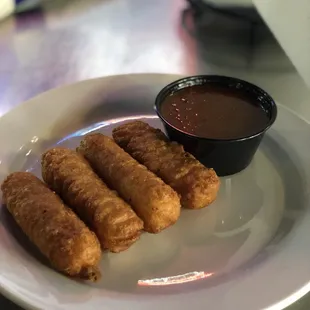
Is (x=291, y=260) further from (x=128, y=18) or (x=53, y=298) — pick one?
(x=128, y=18)

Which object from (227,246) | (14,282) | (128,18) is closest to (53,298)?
(14,282)

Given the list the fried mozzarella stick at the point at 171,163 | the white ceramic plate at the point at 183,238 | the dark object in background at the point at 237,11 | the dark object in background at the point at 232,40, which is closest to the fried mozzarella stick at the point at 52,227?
the white ceramic plate at the point at 183,238

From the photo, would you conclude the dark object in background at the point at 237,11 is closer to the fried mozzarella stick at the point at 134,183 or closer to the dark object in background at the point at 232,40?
the dark object in background at the point at 232,40

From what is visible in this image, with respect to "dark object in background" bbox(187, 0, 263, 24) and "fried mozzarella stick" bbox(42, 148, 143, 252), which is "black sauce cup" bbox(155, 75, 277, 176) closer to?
"fried mozzarella stick" bbox(42, 148, 143, 252)

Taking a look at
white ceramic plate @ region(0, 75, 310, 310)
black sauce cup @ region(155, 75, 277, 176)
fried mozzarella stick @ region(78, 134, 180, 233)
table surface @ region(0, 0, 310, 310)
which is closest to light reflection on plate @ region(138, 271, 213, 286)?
white ceramic plate @ region(0, 75, 310, 310)

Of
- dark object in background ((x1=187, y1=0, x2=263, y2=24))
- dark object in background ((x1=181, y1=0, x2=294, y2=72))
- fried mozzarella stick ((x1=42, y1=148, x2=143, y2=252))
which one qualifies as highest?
fried mozzarella stick ((x1=42, y1=148, x2=143, y2=252))

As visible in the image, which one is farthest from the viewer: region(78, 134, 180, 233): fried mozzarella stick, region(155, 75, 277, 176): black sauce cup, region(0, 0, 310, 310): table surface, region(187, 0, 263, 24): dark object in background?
region(187, 0, 263, 24): dark object in background
